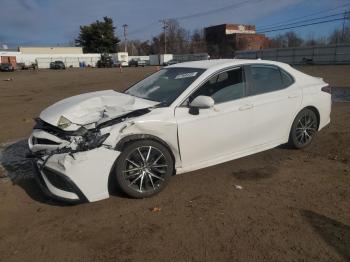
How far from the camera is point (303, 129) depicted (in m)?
5.86

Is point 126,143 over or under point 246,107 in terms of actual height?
under

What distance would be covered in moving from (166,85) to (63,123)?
1.68m

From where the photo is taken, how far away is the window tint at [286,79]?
18.4 feet

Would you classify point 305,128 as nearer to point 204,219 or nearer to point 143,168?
point 204,219

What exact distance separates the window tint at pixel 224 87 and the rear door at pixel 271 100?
154 millimetres

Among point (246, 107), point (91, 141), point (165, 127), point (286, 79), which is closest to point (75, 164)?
point (91, 141)

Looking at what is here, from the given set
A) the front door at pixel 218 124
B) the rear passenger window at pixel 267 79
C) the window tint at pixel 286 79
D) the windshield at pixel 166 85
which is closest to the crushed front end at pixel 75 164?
the front door at pixel 218 124

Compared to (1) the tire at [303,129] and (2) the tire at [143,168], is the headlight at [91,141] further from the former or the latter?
(1) the tire at [303,129]

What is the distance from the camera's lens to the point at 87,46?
89625mm

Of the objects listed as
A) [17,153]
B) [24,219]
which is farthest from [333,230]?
[17,153]

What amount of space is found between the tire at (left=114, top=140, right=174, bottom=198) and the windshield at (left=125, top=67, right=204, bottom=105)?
2.32 ft

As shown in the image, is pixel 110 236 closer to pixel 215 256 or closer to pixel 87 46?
pixel 215 256

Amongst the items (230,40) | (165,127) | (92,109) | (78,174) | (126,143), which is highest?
(230,40)

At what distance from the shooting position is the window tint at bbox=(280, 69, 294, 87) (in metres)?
5.60
